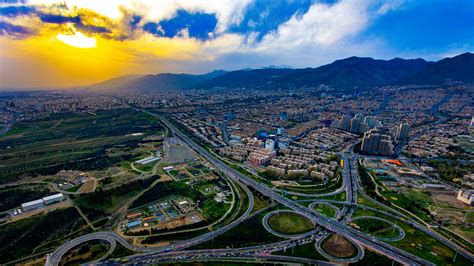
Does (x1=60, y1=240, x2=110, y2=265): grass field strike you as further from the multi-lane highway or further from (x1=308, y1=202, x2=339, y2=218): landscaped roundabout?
(x1=308, y1=202, x2=339, y2=218): landscaped roundabout

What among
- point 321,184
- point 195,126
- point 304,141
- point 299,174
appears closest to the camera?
point 321,184

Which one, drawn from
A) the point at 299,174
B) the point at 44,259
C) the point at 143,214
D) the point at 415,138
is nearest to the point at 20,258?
the point at 44,259

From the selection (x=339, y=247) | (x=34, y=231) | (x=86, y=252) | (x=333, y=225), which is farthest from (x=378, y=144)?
(x=34, y=231)

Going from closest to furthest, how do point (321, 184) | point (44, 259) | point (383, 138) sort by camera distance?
point (44, 259), point (321, 184), point (383, 138)

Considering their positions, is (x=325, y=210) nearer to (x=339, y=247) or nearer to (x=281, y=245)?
(x=339, y=247)

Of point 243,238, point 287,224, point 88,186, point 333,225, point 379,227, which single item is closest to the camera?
point 243,238

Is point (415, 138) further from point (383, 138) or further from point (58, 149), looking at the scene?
point (58, 149)

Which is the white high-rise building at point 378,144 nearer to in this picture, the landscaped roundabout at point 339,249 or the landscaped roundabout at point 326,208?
the landscaped roundabout at point 326,208
